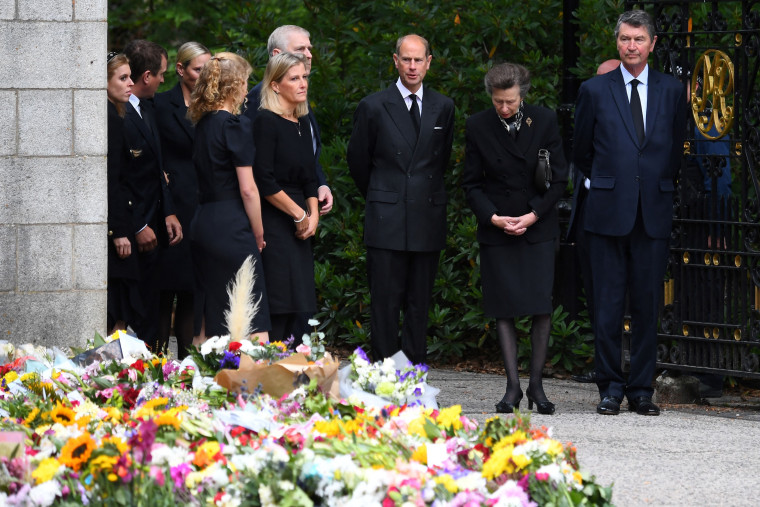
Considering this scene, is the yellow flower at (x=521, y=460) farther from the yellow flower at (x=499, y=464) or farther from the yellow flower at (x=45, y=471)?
the yellow flower at (x=45, y=471)

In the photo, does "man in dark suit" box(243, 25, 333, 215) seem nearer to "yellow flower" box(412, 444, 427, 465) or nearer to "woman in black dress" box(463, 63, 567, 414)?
"woman in black dress" box(463, 63, 567, 414)

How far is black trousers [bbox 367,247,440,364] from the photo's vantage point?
808cm

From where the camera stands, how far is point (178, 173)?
826cm

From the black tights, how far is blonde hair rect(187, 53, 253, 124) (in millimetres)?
2047

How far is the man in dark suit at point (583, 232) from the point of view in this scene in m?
8.21

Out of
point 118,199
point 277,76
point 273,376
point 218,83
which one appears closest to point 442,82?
point 277,76

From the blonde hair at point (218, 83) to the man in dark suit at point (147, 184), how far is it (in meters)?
0.91

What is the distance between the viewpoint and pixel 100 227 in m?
7.12

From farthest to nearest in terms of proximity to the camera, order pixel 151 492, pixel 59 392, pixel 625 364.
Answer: pixel 625 364 → pixel 59 392 → pixel 151 492

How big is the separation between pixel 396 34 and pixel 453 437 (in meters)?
6.11

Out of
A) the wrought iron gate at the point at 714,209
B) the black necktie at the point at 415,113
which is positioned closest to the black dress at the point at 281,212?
the black necktie at the point at 415,113

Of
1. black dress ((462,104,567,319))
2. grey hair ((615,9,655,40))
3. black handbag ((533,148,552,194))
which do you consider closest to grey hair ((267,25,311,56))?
black dress ((462,104,567,319))

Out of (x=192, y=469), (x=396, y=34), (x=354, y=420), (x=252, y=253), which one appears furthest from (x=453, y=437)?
(x=396, y=34)

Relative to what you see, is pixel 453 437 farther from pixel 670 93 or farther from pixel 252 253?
pixel 670 93
